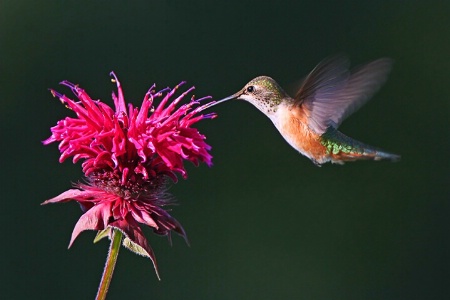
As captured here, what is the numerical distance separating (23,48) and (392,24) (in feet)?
9.04

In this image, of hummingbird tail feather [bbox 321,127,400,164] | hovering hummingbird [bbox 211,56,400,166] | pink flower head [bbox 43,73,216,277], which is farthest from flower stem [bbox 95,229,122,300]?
hummingbird tail feather [bbox 321,127,400,164]

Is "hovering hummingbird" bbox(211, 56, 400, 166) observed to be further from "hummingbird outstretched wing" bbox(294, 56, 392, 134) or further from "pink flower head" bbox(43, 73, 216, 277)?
"pink flower head" bbox(43, 73, 216, 277)

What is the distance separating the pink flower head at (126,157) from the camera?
2.24m

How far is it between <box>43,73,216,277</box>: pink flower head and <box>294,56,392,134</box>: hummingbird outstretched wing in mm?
438

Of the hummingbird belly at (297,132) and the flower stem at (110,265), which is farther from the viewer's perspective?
the hummingbird belly at (297,132)

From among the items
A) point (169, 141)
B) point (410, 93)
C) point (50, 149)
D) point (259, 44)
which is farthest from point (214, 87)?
point (169, 141)

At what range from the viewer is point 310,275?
19.7 feet

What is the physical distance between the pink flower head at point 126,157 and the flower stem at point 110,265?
0.03 metres

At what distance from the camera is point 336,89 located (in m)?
2.68

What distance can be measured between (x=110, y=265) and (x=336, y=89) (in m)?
0.97

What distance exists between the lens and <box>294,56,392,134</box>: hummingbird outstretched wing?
2.61 m

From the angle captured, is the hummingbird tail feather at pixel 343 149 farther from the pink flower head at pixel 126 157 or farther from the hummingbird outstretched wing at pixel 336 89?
the pink flower head at pixel 126 157

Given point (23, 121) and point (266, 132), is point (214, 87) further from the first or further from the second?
point (23, 121)

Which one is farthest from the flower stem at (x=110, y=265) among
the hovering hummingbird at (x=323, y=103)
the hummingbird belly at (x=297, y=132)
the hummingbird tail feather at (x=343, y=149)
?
the hummingbird tail feather at (x=343, y=149)
